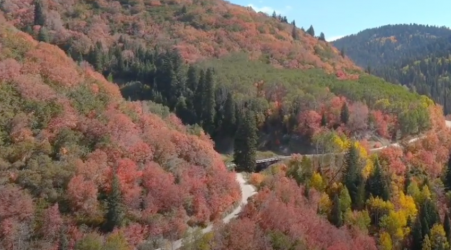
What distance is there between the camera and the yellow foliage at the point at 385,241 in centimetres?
6074

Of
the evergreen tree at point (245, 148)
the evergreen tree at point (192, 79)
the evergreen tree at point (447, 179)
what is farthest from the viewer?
the evergreen tree at point (192, 79)

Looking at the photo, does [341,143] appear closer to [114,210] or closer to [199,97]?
[199,97]

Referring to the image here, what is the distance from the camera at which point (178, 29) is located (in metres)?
125

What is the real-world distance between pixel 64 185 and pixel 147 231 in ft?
32.6

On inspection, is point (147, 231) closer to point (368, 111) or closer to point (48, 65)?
point (48, 65)

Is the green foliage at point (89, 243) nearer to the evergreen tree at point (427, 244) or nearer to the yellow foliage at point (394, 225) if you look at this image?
the yellow foliage at point (394, 225)

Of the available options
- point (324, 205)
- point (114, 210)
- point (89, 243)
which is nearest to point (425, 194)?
point (324, 205)

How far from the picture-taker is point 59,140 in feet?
169

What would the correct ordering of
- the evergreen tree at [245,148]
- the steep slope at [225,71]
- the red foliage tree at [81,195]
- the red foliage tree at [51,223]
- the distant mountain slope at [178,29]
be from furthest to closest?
the distant mountain slope at [178,29] < the steep slope at [225,71] < the evergreen tree at [245,148] < the red foliage tree at [81,195] < the red foliage tree at [51,223]

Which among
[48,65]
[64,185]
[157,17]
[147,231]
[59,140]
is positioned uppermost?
[157,17]

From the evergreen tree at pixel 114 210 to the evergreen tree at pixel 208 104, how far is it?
43.8 metres

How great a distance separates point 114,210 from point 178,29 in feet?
275

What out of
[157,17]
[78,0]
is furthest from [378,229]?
[78,0]

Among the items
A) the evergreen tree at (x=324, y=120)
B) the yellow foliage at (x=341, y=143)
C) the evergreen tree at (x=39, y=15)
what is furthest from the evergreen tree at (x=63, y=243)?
the evergreen tree at (x=39, y=15)
